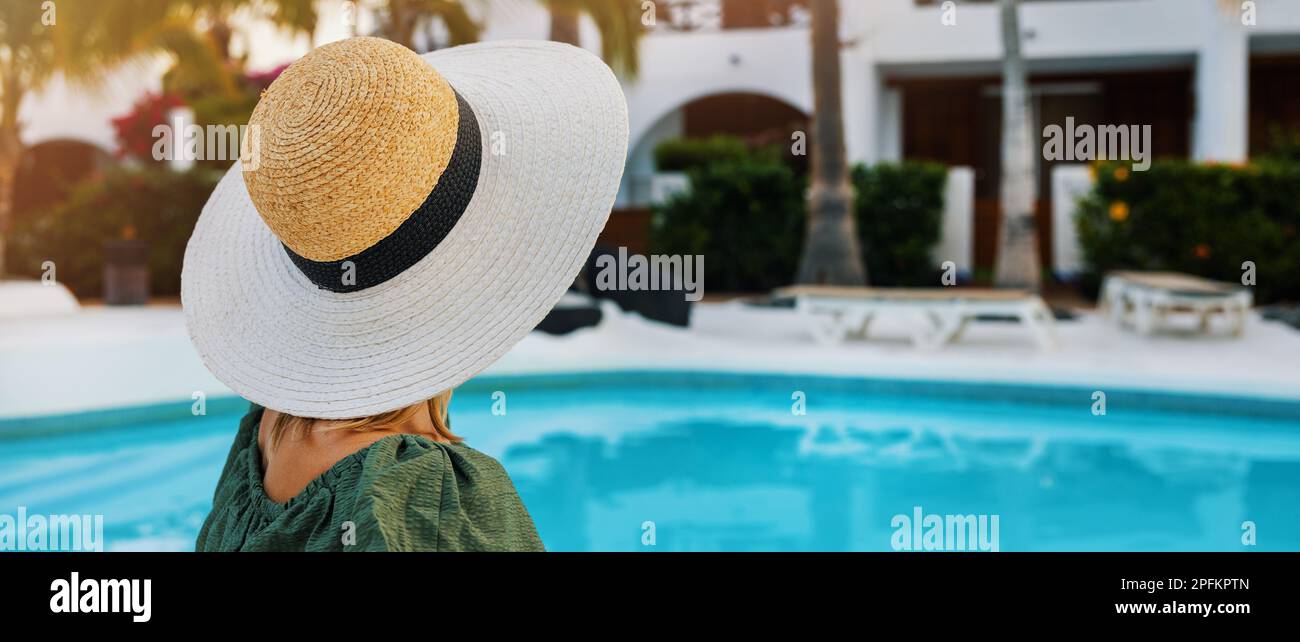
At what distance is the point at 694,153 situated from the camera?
1688 centimetres

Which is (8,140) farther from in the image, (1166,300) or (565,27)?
(1166,300)

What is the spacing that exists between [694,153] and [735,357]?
8451mm

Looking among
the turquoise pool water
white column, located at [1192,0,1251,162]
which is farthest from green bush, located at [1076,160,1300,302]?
the turquoise pool water

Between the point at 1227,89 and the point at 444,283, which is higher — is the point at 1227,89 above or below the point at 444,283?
above

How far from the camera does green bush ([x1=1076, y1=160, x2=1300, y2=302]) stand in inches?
488

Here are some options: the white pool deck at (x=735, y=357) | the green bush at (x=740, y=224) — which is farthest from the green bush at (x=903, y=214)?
the white pool deck at (x=735, y=357)

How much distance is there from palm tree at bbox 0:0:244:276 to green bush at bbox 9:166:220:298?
948 millimetres

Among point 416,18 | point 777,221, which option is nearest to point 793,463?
point 416,18

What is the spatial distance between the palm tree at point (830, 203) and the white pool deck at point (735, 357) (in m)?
1.89

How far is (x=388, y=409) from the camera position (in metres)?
1.46

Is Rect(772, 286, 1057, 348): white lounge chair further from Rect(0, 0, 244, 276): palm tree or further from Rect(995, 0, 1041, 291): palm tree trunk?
Rect(0, 0, 244, 276): palm tree
